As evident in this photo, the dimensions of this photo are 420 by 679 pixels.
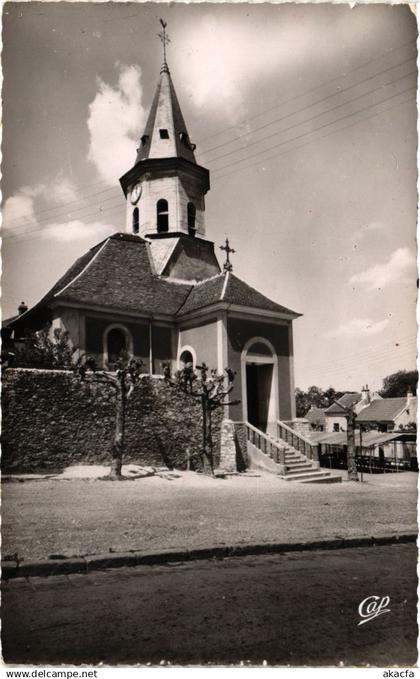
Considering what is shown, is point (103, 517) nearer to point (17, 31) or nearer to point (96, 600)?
point (96, 600)

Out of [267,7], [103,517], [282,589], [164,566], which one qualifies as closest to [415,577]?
[282,589]

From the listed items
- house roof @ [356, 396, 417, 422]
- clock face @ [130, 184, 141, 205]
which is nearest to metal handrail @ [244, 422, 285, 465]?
clock face @ [130, 184, 141, 205]

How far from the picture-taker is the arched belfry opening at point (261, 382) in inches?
842

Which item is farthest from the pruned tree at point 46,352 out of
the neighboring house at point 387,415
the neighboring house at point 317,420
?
the neighboring house at point 317,420

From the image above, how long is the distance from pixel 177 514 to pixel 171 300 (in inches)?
584

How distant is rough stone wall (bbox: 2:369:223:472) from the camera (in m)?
15.2

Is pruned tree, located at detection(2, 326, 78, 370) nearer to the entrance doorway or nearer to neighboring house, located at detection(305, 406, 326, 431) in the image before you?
the entrance doorway

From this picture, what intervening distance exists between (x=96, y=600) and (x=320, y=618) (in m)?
2.26

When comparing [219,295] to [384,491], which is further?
[219,295]

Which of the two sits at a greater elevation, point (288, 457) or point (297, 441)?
point (297, 441)

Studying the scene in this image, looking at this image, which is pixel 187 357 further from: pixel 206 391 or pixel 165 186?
pixel 165 186

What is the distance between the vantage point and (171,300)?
2347 centimetres

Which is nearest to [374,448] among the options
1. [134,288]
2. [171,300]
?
[171,300]

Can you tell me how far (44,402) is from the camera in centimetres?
1563
